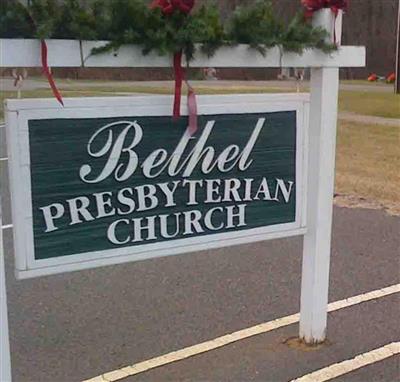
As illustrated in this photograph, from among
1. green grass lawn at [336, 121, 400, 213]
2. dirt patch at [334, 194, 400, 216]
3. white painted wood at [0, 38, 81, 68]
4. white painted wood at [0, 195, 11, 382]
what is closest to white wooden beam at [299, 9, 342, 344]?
white painted wood at [0, 38, 81, 68]

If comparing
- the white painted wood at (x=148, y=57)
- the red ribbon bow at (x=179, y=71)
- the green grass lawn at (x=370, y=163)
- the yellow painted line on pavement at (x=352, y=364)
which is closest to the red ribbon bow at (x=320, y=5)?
the white painted wood at (x=148, y=57)

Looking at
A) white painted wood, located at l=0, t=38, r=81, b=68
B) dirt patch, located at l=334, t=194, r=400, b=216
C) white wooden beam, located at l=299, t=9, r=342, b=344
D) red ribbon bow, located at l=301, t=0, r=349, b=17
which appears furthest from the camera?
dirt patch, located at l=334, t=194, r=400, b=216

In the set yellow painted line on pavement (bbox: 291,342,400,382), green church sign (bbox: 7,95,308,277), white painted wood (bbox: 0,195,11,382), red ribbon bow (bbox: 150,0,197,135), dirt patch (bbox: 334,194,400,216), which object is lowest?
yellow painted line on pavement (bbox: 291,342,400,382)

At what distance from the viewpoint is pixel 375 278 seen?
441 centimetres

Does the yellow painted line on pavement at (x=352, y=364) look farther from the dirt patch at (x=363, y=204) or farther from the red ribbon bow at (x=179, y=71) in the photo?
the dirt patch at (x=363, y=204)

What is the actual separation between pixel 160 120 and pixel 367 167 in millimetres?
6509

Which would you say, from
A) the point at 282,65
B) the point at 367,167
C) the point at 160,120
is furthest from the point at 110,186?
the point at 367,167

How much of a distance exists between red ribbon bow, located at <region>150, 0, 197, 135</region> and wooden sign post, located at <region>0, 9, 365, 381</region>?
0.04 m

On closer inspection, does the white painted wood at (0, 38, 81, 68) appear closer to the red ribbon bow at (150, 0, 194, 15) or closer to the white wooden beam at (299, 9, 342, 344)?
the red ribbon bow at (150, 0, 194, 15)

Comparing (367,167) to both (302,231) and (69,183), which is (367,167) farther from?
(69,183)

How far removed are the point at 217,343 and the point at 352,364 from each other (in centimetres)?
71

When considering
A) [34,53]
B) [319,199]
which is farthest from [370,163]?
[34,53]

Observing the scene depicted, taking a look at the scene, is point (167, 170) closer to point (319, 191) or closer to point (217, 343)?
point (319, 191)

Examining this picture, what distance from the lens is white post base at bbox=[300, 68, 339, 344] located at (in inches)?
122
